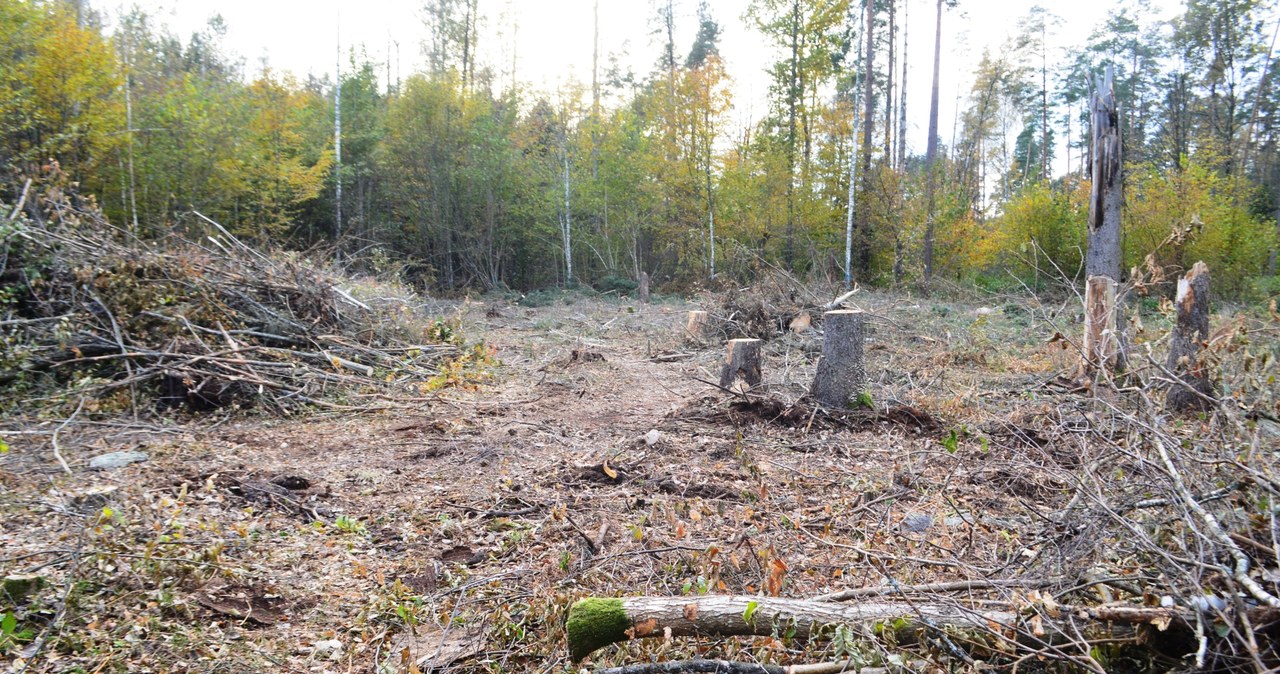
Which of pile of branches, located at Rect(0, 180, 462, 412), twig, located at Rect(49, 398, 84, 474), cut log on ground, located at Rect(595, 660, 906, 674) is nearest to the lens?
cut log on ground, located at Rect(595, 660, 906, 674)

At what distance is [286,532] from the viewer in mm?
3707

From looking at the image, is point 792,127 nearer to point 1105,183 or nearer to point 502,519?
point 1105,183

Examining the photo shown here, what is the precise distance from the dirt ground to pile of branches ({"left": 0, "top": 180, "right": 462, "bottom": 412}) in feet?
1.80

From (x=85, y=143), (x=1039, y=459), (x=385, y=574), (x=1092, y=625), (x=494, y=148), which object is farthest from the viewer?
(x=494, y=148)

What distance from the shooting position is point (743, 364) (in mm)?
6727

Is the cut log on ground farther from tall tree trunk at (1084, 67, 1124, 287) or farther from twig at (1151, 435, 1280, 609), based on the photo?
tall tree trunk at (1084, 67, 1124, 287)

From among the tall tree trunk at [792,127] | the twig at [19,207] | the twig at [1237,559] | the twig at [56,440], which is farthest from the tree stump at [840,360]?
the tall tree trunk at [792,127]

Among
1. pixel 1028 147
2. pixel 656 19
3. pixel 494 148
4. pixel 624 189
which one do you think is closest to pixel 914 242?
pixel 624 189

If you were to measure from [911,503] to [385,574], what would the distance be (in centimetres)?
298

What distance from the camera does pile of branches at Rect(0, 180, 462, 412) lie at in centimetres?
584

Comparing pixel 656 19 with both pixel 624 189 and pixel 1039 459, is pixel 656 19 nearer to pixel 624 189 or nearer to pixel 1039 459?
pixel 624 189

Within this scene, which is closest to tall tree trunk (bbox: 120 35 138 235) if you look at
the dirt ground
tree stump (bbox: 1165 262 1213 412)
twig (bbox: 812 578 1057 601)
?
the dirt ground

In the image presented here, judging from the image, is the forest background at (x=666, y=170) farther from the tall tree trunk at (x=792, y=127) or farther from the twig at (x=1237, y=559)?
the twig at (x=1237, y=559)

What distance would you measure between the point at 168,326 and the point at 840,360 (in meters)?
6.08
